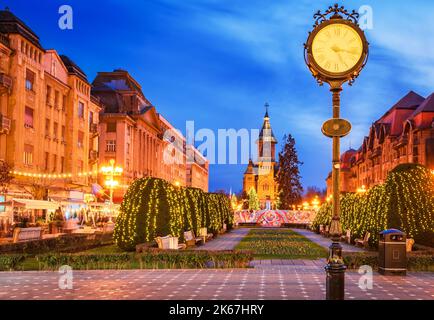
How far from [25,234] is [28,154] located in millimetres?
20442

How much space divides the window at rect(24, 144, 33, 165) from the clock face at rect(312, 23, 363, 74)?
3792 centimetres

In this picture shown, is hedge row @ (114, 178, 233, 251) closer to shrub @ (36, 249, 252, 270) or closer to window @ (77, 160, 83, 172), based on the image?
shrub @ (36, 249, 252, 270)

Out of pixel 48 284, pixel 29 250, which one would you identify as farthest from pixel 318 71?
pixel 29 250

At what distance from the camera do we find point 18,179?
141 ft

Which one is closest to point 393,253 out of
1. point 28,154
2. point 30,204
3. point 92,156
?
point 30,204

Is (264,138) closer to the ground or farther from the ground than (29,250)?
farther from the ground

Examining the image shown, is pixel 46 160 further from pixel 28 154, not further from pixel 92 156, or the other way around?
pixel 92 156

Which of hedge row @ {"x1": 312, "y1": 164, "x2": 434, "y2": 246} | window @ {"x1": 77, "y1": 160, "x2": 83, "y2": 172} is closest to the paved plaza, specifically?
hedge row @ {"x1": 312, "y1": 164, "x2": 434, "y2": 246}

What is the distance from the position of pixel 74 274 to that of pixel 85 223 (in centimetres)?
3279

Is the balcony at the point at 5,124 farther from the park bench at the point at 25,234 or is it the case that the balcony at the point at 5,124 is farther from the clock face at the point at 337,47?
the clock face at the point at 337,47

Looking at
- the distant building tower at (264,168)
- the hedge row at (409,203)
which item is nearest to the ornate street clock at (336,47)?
the hedge row at (409,203)

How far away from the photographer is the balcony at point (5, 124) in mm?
40438

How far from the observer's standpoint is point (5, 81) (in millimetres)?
40781

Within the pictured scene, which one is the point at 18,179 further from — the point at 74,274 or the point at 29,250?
the point at 74,274
